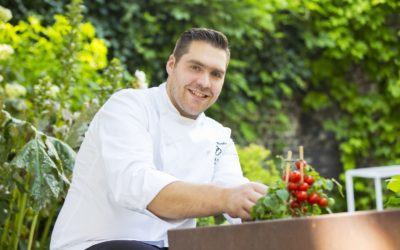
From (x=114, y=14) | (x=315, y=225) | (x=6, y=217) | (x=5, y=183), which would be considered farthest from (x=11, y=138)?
(x=114, y=14)

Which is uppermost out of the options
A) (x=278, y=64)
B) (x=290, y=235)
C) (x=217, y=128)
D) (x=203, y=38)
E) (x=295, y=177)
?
(x=278, y=64)

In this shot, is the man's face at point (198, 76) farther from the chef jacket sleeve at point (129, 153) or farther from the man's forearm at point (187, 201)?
the man's forearm at point (187, 201)

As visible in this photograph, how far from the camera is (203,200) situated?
161 centimetres

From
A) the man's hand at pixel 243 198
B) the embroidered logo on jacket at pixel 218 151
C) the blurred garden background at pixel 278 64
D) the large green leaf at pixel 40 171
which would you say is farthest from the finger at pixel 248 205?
the blurred garden background at pixel 278 64

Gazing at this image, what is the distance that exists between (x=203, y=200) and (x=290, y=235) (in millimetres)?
341

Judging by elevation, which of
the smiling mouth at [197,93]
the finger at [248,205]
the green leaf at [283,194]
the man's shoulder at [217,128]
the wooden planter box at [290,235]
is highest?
the smiling mouth at [197,93]

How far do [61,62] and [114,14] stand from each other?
5.51 ft

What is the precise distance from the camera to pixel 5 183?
9.07 ft

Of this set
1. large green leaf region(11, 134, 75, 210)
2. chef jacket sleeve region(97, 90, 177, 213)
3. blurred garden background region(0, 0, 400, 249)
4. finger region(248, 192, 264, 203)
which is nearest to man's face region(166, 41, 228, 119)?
chef jacket sleeve region(97, 90, 177, 213)

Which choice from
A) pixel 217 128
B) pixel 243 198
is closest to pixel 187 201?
pixel 243 198

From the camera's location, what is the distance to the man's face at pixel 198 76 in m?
2.16

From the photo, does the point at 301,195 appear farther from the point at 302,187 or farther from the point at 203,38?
the point at 203,38

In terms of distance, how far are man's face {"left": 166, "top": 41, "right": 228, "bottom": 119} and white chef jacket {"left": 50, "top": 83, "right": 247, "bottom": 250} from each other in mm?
68

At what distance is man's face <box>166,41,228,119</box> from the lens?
2.16m
